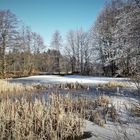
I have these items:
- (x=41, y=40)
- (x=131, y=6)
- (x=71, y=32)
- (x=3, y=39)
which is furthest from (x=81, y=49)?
(x=131, y=6)

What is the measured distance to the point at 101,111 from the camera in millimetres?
7312

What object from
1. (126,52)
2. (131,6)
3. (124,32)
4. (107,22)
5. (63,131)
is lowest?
(63,131)

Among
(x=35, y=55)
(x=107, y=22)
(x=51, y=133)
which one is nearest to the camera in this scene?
(x=51, y=133)

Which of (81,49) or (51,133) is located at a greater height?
(81,49)

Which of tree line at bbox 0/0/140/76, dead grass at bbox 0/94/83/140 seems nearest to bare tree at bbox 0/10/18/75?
tree line at bbox 0/0/140/76

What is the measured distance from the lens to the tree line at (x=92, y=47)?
1209 centimetres

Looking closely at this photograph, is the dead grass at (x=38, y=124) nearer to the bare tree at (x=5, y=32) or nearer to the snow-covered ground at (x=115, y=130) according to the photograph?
the snow-covered ground at (x=115, y=130)

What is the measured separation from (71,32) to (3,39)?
1666cm

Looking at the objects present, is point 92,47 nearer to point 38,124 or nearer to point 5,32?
point 5,32

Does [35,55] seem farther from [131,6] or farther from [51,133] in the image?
[51,133]

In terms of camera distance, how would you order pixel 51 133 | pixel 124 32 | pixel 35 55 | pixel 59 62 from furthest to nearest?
pixel 59 62, pixel 35 55, pixel 124 32, pixel 51 133

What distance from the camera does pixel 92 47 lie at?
3161 cm

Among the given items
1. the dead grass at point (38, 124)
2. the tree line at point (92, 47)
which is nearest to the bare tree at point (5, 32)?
the tree line at point (92, 47)

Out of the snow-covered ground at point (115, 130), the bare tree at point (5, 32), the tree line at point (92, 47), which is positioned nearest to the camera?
the snow-covered ground at point (115, 130)
